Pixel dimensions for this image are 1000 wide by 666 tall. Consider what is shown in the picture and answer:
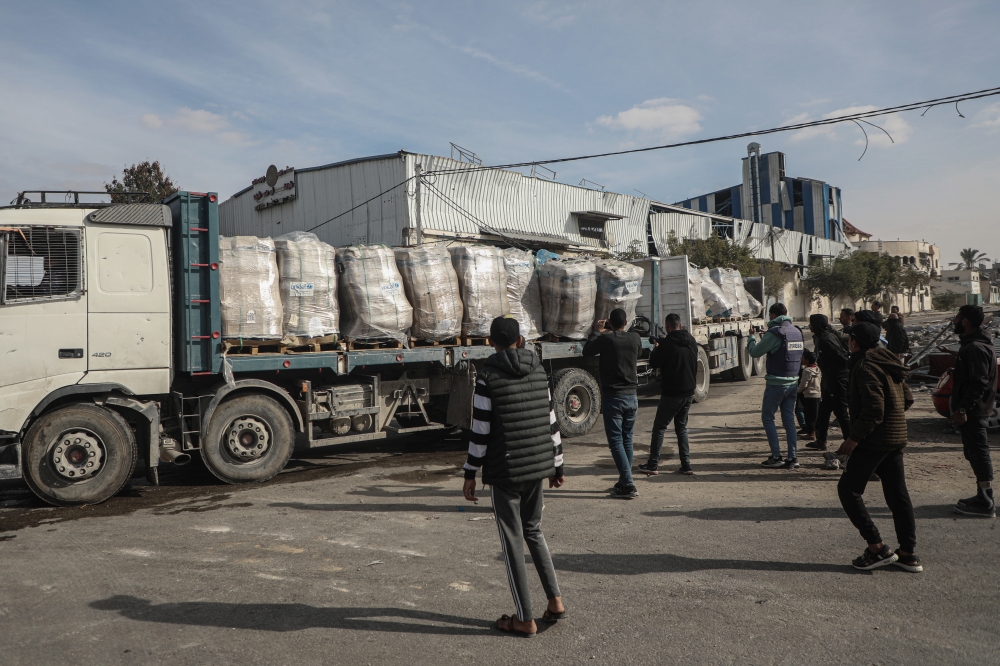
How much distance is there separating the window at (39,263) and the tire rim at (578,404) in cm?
647

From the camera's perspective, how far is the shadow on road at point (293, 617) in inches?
150

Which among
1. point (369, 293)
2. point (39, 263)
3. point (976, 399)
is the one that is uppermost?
point (39, 263)

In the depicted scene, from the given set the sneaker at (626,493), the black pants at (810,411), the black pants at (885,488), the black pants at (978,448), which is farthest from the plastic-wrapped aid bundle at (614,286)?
the black pants at (885,488)

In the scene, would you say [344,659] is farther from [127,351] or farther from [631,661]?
[127,351]

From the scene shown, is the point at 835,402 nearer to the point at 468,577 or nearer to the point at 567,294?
the point at 567,294

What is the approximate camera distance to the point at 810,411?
9164 millimetres

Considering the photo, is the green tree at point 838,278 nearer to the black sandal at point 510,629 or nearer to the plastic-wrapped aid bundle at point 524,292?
the plastic-wrapped aid bundle at point 524,292

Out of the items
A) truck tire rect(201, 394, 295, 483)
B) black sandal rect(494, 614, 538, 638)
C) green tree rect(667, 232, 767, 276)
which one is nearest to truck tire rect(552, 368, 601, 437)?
truck tire rect(201, 394, 295, 483)

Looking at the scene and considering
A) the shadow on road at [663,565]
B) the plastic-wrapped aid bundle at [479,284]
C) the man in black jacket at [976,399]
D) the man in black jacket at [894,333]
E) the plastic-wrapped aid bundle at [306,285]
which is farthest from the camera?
the man in black jacket at [894,333]

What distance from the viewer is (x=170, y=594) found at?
433 cm

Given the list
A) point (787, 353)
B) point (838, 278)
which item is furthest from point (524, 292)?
point (838, 278)

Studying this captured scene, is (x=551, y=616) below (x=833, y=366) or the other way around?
below

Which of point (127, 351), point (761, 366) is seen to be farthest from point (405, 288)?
point (761, 366)

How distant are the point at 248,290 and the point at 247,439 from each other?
1607 mm
